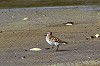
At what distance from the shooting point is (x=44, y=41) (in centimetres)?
2098

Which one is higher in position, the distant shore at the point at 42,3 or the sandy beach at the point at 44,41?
the sandy beach at the point at 44,41

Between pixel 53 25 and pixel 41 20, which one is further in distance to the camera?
pixel 41 20

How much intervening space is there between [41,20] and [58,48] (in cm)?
962

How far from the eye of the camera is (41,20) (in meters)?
28.5

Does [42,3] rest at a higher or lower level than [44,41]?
lower

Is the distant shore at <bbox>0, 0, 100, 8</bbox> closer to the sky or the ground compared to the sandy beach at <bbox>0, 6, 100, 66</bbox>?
closer to the ground

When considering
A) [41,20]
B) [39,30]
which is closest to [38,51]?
[39,30]

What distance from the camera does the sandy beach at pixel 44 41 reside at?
642 inches

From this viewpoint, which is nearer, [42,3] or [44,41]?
[44,41]

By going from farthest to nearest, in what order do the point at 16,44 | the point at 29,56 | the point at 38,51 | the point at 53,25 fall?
1. the point at 53,25
2. the point at 16,44
3. the point at 38,51
4. the point at 29,56

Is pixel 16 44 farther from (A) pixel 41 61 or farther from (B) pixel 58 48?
(A) pixel 41 61

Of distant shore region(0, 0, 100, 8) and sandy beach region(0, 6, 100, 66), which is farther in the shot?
distant shore region(0, 0, 100, 8)

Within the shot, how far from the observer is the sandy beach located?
16297mm

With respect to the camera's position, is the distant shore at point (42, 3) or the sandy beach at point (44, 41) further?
the distant shore at point (42, 3)
